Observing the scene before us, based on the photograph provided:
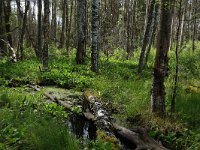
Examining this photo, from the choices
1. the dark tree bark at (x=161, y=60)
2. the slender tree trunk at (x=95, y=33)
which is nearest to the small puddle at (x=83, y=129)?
the dark tree bark at (x=161, y=60)

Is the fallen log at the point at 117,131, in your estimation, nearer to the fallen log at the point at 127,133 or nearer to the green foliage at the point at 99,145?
the fallen log at the point at 127,133

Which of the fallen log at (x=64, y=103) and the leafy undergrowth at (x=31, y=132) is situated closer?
the leafy undergrowth at (x=31, y=132)

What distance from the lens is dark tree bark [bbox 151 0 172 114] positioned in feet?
26.6

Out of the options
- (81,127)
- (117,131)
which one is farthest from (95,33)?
(117,131)

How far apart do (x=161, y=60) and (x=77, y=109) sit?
2.38 meters

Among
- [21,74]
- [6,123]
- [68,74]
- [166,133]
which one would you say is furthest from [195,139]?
[21,74]

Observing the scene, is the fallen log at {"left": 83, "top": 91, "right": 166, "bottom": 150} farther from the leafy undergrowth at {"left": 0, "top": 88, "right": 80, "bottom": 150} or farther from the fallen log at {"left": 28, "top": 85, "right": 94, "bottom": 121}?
the leafy undergrowth at {"left": 0, "top": 88, "right": 80, "bottom": 150}

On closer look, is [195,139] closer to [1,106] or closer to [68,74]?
[1,106]

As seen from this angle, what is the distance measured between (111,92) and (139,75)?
4229 millimetres

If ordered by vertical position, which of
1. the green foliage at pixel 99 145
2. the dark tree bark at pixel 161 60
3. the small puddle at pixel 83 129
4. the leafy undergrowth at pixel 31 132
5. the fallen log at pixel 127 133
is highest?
the dark tree bark at pixel 161 60

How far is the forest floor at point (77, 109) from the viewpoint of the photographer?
5902mm

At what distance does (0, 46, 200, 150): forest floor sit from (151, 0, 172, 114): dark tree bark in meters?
0.32

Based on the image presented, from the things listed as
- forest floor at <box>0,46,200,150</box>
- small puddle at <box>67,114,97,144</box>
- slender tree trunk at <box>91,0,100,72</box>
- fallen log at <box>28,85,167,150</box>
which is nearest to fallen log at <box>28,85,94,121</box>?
fallen log at <box>28,85,167,150</box>

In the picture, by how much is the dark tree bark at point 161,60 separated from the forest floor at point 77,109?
0.32 m
